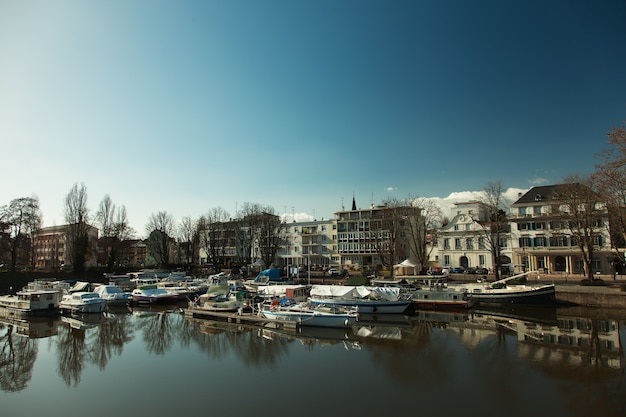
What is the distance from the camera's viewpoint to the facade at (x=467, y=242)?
6319cm

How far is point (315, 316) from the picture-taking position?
2872cm

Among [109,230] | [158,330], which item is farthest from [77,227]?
[158,330]

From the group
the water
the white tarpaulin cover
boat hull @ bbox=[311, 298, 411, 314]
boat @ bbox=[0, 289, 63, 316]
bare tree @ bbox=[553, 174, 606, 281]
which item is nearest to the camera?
the water

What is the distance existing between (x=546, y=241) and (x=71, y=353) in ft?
195

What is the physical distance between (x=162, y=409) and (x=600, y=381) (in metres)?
18.7

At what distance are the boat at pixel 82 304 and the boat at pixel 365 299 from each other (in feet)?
68.8

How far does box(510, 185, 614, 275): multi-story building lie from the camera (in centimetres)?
5203

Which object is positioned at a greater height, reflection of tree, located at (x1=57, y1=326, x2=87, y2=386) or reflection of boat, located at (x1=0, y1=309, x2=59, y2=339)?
reflection of boat, located at (x1=0, y1=309, x2=59, y2=339)

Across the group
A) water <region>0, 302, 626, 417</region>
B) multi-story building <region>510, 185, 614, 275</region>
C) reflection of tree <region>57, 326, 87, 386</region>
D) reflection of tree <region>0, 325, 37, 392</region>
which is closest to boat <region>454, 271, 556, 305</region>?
water <region>0, 302, 626, 417</region>

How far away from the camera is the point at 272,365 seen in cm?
1997

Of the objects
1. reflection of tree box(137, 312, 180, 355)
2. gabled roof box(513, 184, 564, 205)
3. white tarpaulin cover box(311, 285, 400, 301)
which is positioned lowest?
reflection of tree box(137, 312, 180, 355)

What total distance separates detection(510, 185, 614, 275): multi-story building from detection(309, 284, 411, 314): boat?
30.1m

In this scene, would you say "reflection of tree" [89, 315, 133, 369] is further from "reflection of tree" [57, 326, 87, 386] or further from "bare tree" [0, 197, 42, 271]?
"bare tree" [0, 197, 42, 271]

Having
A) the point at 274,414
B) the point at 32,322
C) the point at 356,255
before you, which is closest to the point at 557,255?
the point at 356,255
